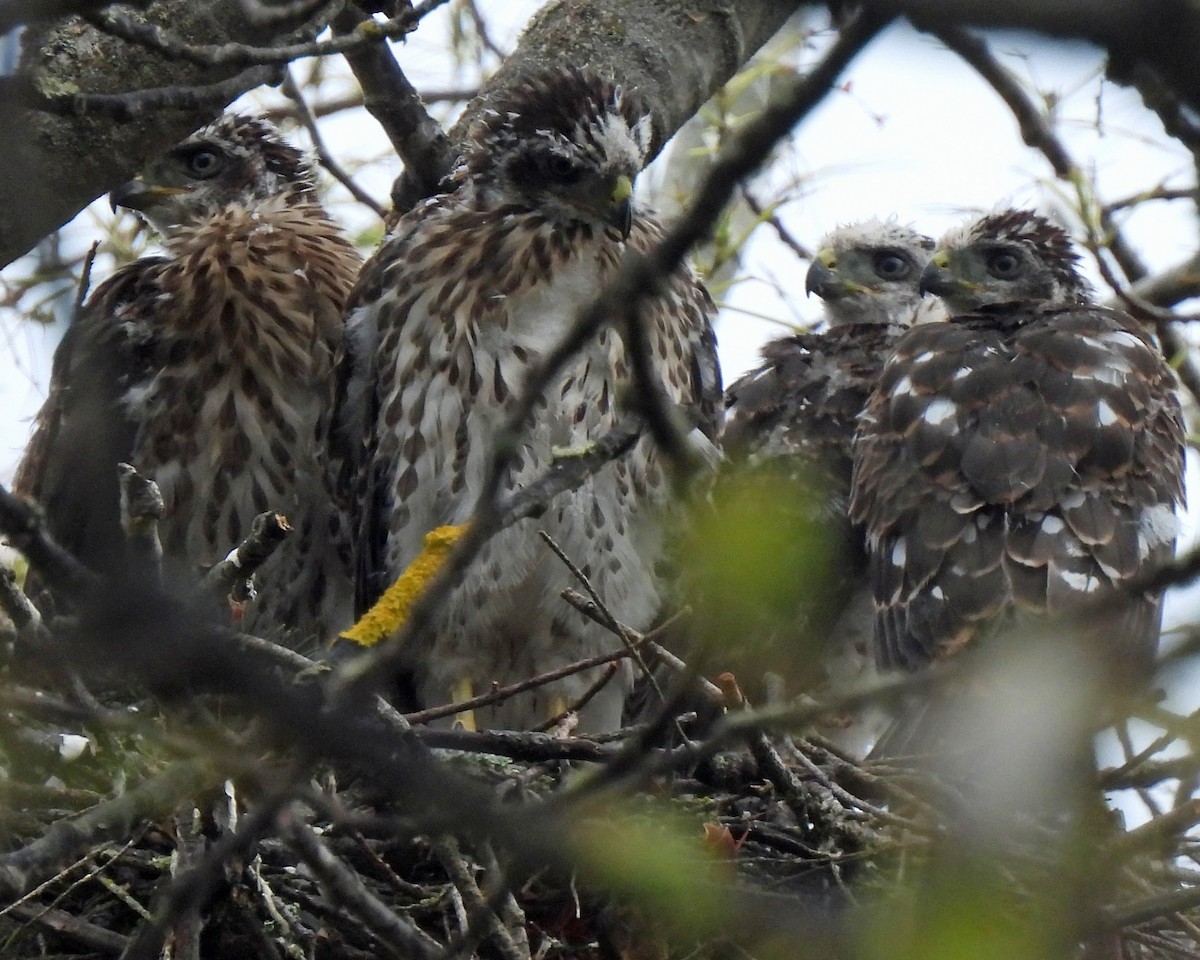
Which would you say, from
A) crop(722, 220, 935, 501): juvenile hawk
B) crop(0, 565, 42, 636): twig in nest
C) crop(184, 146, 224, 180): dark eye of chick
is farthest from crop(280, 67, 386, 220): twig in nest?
crop(0, 565, 42, 636): twig in nest

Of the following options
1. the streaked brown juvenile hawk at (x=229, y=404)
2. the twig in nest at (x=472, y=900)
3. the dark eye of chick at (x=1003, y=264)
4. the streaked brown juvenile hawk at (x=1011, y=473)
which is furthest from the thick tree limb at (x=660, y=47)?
the twig in nest at (x=472, y=900)

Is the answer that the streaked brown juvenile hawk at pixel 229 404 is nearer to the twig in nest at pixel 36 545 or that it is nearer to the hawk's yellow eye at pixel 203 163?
the hawk's yellow eye at pixel 203 163

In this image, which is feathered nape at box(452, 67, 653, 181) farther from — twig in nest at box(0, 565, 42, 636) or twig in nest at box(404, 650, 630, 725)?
twig in nest at box(0, 565, 42, 636)

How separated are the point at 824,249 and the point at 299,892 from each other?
404 centimetres

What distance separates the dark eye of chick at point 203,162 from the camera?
5500mm

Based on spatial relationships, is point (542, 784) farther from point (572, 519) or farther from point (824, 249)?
point (824, 249)

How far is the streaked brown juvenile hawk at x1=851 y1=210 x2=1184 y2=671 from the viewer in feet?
14.1

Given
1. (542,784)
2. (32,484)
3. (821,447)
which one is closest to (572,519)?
(542,784)

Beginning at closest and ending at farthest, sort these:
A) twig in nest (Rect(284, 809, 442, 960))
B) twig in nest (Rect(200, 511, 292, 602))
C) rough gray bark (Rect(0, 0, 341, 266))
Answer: twig in nest (Rect(200, 511, 292, 602)) → twig in nest (Rect(284, 809, 442, 960)) → rough gray bark (Rect(0, 0, 341, 266))

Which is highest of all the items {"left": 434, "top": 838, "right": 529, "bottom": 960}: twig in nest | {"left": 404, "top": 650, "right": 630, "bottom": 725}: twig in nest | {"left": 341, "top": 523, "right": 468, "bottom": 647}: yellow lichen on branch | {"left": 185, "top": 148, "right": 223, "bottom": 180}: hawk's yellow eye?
{"left": 185, "top": 148, "right": 223, "bottom": 180}: hawk's yellow eye

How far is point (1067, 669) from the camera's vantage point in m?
1.73

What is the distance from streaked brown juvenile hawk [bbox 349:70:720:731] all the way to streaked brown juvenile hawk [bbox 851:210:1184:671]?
617 millimetres

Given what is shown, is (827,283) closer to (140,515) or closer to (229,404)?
(229,404)

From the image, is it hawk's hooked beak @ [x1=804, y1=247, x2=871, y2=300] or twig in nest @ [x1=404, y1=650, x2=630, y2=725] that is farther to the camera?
hawk's hooked beak @ [x1=804, y1=247, x2=871, y2=300]
